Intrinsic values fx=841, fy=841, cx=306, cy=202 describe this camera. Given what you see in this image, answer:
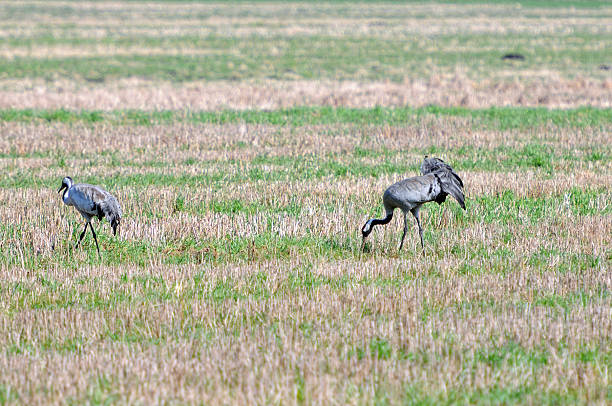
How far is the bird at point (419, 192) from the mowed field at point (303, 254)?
420 millimetres

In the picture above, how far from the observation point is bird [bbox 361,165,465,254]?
34.0ft

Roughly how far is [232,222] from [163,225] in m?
0.96

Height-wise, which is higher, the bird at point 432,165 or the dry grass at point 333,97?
the bird at point 432,165

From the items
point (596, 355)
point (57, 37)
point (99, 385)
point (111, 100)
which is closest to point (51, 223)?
point (99, 385)

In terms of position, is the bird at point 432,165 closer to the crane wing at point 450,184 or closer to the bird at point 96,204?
the crane wing at point 450,184

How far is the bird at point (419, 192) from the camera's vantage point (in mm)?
10359

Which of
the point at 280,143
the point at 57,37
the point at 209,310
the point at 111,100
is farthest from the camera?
the point at 57,37

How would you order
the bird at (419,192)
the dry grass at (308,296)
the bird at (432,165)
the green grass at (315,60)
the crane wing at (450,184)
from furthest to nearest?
the green grass at (315,60) → the bird at (432,165) → the crane wing at (450,184) → the bird at (419,192) → the dry grass at (308,296)

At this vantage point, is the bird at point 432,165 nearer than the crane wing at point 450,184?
No

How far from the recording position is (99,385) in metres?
6.17

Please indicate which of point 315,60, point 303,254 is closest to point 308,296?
point 303,254

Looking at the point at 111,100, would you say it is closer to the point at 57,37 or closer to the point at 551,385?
the point at 551,385

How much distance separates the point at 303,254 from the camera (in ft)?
33.7

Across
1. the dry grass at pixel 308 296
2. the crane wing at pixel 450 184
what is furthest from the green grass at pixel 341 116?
the crane wing at pixel 450 184
